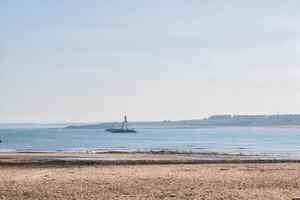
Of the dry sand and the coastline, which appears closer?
the dry sand

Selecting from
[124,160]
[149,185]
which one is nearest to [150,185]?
[149,185]

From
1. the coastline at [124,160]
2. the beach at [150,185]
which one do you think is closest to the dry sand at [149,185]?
the beach at [150,185]

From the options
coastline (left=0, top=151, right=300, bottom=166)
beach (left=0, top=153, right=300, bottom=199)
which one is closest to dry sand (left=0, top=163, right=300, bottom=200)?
beach (left=0, top=153, right=300, bottom=199)

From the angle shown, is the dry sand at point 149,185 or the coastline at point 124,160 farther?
the coastline at point 124,160

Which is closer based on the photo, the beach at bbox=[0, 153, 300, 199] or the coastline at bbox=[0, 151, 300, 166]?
the beach at bbox=[0, 153, 300, 199]

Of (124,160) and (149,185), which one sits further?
(124,160)

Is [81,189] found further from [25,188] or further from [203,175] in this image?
[203,175]

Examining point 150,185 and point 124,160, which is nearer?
point 150,185

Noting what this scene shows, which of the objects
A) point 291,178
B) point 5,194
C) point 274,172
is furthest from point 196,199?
point 274,172

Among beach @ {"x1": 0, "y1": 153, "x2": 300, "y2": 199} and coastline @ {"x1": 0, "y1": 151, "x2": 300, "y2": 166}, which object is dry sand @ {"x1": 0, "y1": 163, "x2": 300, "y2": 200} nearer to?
beach @ {"x1": 0, "y1": 153, "x2": 300, "y2": 199}

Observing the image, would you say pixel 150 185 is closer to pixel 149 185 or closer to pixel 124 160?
pixel 149 185

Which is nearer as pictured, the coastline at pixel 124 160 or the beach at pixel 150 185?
the beach at pixel 150 185

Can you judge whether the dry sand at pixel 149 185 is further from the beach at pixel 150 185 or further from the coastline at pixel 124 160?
the coastline at pixel 124 160

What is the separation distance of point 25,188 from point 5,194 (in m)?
1.76
